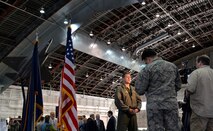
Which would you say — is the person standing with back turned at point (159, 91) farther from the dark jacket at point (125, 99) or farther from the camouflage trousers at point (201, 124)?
the dark jacket at point (125, 99)

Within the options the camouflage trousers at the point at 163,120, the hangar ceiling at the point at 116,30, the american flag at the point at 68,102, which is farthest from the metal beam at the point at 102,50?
the camouflage trousers at the point at 163,120

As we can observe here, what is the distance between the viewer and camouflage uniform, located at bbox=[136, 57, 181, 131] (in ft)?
11.3

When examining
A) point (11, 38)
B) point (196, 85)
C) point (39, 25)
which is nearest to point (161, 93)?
point (196, 85)

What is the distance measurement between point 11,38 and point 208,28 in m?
17.6

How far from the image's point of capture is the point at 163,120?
3.47 metres

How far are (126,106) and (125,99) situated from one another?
0.65 ft

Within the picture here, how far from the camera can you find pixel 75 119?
5.30 meters

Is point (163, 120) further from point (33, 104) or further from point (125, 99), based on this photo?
point (33, 104)

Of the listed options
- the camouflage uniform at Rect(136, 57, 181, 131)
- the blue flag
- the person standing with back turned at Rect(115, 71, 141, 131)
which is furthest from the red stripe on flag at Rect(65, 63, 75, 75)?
the camouflage uniform at Rect(136, 57, 181, 131)

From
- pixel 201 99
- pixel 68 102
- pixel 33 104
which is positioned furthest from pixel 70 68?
pixel 201 99

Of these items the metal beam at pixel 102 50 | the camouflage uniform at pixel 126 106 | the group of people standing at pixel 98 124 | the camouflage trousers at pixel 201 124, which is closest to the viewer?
the camouflage trousers at pixel 201 124

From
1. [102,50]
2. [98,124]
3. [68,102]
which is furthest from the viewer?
[102,50]

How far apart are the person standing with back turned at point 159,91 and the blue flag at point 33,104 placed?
2.04m

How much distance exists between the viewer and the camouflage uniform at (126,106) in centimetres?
505
